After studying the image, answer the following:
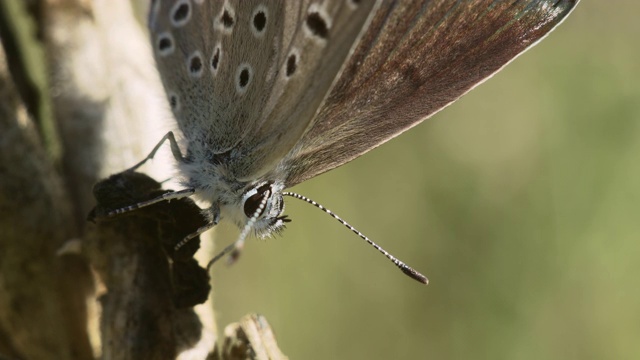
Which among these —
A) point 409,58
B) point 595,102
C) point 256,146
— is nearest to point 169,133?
point 256,146

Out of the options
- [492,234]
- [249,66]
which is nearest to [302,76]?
[249,66]

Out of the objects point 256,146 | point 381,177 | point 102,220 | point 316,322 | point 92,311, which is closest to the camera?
point 102,220

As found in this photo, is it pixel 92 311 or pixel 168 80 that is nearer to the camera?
pixel 92 311

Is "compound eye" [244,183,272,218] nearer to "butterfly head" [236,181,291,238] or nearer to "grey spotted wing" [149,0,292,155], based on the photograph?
"butterfly head" [236,181,291,238]

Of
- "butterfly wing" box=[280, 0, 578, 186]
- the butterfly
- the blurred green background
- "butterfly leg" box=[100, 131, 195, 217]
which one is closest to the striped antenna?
the butterfly

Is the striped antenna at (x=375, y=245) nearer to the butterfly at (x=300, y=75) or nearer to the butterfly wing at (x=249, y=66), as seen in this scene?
the butterfly at (x=300, y=75)

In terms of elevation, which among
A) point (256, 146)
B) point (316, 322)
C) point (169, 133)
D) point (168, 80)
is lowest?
point (316, 322)

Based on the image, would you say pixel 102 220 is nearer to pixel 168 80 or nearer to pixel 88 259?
pixel 88 259
